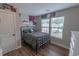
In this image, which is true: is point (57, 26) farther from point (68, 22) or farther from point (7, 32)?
point (7, 32)

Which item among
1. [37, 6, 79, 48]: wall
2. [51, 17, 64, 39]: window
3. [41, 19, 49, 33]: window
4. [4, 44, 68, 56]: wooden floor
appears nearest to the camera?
[4, 44, 68, 56]: wooden floor

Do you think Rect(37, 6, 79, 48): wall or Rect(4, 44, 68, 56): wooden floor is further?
Rect(37, 6, 79, 48): wall

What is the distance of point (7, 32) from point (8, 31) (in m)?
0.06

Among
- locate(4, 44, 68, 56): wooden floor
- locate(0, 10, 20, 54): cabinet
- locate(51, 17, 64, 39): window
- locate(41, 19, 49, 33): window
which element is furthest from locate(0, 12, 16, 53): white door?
locate(51, 17, 64, 39): window

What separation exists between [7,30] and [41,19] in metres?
2.77

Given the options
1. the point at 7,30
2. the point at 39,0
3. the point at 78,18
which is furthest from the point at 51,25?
the point at 39,0

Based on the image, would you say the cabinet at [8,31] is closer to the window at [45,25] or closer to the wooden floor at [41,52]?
the wooden floor at [41,52]

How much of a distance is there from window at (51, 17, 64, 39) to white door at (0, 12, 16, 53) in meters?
2.52

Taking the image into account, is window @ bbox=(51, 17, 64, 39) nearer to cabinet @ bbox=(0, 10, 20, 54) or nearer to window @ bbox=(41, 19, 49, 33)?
window @ bbox=(41, 19, 49, 33)

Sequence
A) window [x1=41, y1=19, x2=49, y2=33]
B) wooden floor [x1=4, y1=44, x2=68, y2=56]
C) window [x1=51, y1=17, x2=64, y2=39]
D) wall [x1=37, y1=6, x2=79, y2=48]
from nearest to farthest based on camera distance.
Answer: wooden floor [x1=4, y1=44, x2=68, y2=56]
wall [x1=37, y1=6, x2=79, y2=48]
window [x1=51, y1=17, x2=64, y2=39]
window [x1=41, y1=19, x2=49, y2=33]

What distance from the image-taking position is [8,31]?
3.08m

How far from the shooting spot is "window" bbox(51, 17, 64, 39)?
13.1 feet

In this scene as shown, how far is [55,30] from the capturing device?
14.6 ft

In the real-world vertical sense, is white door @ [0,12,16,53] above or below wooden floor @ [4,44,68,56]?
above
